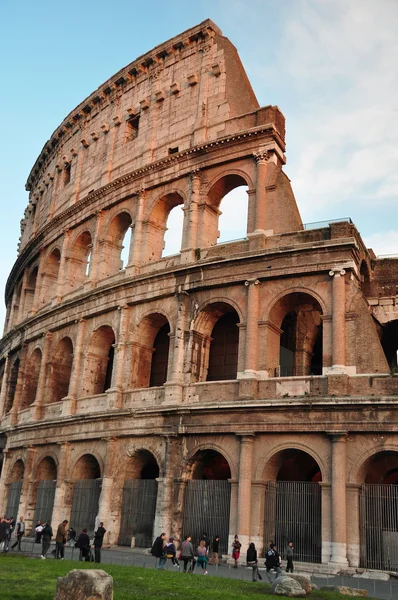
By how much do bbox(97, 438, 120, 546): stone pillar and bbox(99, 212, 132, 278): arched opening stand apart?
6.63 meters

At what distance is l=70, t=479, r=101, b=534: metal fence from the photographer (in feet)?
64.8

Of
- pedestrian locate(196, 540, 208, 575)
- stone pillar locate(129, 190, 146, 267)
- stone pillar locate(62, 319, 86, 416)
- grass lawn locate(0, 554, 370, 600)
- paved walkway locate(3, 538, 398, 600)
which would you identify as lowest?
grass lawn locate(0, 554, 370, 600)

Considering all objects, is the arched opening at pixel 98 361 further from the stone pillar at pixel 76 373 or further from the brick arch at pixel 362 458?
the brick arch at pixel 362 458

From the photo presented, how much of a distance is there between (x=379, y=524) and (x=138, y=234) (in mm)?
11880

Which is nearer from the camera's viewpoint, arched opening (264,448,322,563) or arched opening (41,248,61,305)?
arched opening (264,448,322,563)

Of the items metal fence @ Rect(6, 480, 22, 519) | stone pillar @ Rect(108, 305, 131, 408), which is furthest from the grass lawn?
metal fence @ Rect(6, 480, 22, 519)

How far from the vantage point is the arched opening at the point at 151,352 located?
802 inches

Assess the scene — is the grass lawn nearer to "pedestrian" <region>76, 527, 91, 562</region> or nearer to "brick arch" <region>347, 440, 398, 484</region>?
"pedestrian" <region>76, 527, 91, 562</region>

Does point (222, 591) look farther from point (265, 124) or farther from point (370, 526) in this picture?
point (265, 124)

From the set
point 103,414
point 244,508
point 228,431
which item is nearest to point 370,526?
point 244,508

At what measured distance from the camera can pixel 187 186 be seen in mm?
21188

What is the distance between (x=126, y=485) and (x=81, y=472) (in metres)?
2.74

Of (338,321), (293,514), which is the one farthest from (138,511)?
(338,321)

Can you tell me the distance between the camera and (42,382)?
24078 mm
